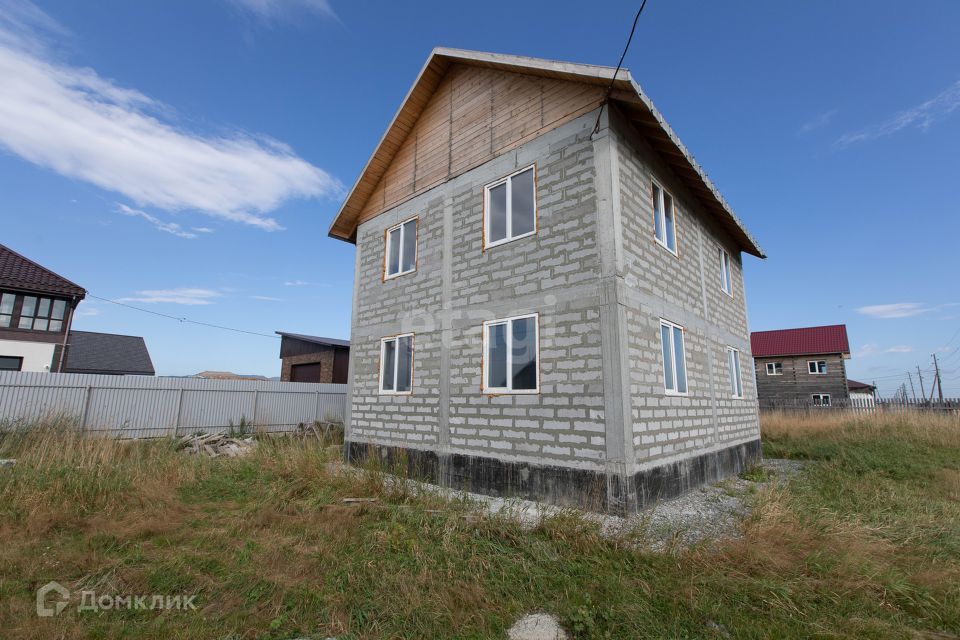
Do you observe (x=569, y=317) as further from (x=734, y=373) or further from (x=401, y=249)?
(x=734, y=373)

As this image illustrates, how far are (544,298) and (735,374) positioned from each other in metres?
6.80

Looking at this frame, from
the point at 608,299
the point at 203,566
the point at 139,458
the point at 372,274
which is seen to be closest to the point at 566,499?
the point at 608,299

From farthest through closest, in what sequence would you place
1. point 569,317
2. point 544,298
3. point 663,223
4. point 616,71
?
1. point 663,223
2. point 544,298
3. point 569,317
4. point 616,71

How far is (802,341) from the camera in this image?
2794 cm

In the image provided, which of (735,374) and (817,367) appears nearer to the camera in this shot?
(735,374)

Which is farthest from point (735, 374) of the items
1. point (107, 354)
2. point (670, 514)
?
point (107, 354)

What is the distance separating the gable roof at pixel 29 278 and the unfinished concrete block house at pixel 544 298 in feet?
71.6

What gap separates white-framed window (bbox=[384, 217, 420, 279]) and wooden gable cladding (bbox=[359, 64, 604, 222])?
714mm

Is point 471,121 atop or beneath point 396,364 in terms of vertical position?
atop

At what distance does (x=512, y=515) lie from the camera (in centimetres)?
582

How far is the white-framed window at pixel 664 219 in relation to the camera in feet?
28.1

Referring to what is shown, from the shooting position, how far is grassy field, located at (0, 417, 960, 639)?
3539 millimetres

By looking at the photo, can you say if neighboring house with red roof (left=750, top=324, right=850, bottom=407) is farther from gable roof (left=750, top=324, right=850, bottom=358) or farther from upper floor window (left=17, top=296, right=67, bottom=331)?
upper floor window (left=17, top=296, right=67, bottom=331)

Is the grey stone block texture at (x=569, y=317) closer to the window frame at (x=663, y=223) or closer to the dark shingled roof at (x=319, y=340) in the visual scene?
the window frame at (x=663, y=223)
